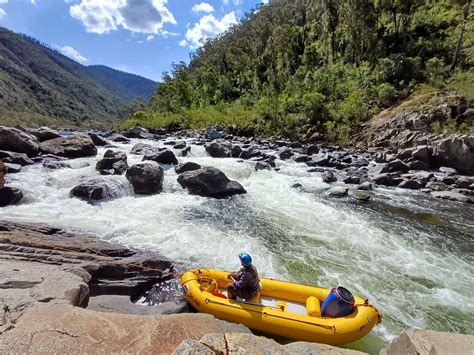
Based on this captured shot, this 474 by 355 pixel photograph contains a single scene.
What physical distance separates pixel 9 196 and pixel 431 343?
12.5 meters

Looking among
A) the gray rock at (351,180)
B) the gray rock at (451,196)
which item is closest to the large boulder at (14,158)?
the gray rock at (351,180)

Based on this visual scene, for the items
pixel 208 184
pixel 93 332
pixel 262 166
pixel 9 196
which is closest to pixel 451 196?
pixel 262 166

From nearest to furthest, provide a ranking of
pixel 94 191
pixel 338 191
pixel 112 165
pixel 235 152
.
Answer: pixel 94 191, pixel 338 191, pixel 112 165, pixel 235 152

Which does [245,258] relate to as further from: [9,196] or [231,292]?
[9,196]

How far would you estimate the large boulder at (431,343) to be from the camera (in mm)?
4044

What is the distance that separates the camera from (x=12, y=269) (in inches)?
222

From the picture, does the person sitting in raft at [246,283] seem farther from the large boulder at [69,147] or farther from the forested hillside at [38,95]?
the forested hillside at [38,95]

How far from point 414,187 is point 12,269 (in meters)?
17.1

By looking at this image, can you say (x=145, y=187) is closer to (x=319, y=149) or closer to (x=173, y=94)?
(x=319, y=149)

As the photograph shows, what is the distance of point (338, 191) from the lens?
585 inches

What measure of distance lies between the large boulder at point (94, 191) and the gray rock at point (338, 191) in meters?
9.79

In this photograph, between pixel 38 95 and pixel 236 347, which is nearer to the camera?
pixel 236 347

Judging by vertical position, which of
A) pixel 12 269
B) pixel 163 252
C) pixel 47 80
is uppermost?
pixel 47 80

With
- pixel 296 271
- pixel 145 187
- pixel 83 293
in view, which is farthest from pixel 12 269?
pixel 145 187
